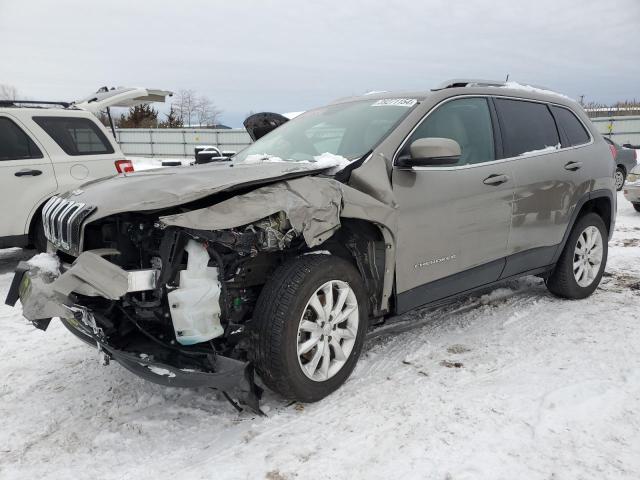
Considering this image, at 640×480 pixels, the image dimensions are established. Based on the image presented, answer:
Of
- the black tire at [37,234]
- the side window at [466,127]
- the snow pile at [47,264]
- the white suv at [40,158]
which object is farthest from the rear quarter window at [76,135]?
the side window at [466,127]

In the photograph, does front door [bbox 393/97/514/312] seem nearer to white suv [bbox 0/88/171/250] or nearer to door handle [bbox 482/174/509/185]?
door handle [bbox 482/174/509/185]

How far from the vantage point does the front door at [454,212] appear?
3143mm

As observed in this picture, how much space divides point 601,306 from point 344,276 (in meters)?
2.87

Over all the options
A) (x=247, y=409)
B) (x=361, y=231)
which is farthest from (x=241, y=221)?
(x=247, y=409)

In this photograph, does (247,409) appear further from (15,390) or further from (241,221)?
(15,390)

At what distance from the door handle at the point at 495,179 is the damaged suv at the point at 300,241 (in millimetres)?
16

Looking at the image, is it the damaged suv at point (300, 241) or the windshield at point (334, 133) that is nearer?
the damaged suv at point (300, 241)

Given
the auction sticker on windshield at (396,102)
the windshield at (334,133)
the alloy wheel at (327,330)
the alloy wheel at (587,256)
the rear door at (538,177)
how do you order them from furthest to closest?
the alloy wheel at (587,256) < the rear door at (538,177) < the auction sticker on windshield at (396,102) < the windshield at (334,133) < the alloy wheel at (327,330)

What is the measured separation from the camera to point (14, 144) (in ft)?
18.9

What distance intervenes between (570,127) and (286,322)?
3431 millimetres

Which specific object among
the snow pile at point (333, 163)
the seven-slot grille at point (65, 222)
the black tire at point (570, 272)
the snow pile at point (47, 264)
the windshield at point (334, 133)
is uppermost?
the windshield at point (334, 133)

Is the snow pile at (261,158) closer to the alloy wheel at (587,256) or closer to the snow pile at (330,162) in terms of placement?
the snow pile at (330,162)

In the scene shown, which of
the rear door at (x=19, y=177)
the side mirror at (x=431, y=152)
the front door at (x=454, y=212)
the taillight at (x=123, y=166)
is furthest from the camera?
the taillight at (x=123, y=166)

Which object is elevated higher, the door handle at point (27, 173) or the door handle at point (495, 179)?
the door handle at point (495, 179)
